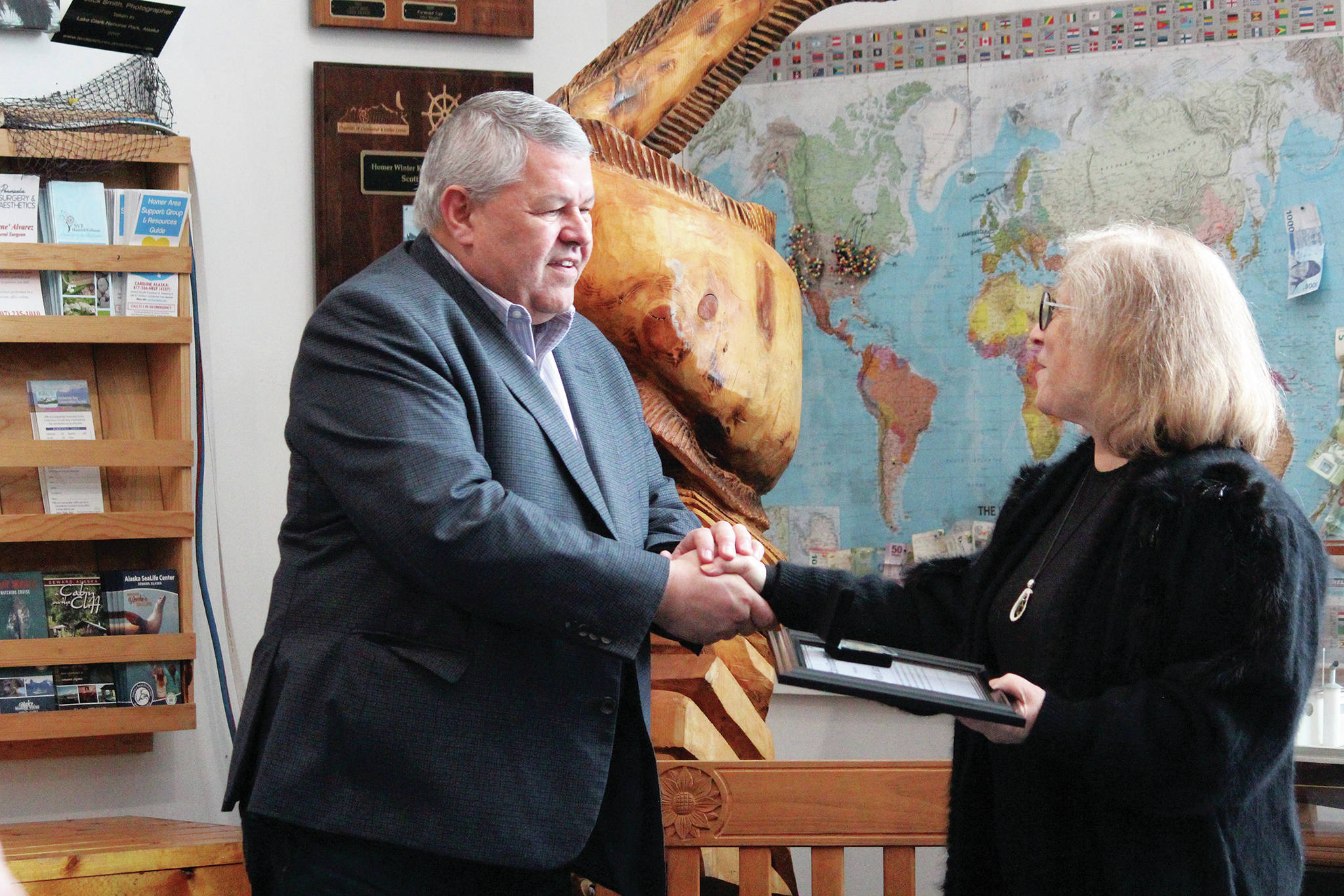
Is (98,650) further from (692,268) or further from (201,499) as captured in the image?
(692,268)

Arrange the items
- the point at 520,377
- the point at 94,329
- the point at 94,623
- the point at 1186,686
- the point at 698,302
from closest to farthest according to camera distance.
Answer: the point at 1186,686, the point at 520,377, the point at 698,302, the point at 94,329, the point at 94,623

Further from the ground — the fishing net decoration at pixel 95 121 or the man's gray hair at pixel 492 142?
the fishing net decoration at pixel 95 121

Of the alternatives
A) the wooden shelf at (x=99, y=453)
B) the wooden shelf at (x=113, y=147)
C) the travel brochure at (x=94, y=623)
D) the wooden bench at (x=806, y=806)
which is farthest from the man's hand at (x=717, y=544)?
the wooden shelf at (x=113, y=147)

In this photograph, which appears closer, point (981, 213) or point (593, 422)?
point (593, 422)

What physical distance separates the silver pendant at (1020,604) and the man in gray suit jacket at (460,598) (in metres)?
0.36

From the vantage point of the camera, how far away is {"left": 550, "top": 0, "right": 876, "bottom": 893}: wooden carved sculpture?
2.06 metres

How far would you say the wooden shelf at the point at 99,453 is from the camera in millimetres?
2848

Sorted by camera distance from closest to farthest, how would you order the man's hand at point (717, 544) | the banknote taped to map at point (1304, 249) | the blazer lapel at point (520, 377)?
1. the blazer lapel at point (520, 377)
2. the man's hand at point (717, 544)
3. the banknote taped to map at point (1304, 249)

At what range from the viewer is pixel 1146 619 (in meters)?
1.25

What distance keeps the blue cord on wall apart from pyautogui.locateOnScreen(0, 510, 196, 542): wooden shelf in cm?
20

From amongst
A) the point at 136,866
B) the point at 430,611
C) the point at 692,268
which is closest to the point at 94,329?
the point at 136,866

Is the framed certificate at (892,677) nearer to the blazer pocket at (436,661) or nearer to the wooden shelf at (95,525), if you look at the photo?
the blazer pocket at (436,661)

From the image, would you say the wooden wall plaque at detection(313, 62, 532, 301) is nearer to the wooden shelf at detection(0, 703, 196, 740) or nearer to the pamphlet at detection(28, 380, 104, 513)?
the pamphlet at detection(28, 380, 104, 513)

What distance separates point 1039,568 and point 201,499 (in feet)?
8.00
